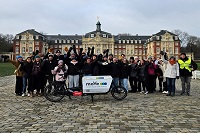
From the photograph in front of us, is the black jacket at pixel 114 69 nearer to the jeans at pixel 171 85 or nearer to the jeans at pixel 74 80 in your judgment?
the jeans at pixel 74 80

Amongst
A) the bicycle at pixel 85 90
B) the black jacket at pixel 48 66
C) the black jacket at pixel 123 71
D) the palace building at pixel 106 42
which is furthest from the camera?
the palace building at pixel 106 42

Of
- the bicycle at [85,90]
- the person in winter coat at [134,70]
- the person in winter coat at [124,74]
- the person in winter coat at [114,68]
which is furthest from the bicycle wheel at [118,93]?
the person in winter coat at [134,70]

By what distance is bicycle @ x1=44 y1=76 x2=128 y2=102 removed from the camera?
921cm

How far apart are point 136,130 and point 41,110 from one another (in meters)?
3.52

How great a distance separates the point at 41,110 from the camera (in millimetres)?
7871

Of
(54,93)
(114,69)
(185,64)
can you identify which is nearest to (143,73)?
(114,69)

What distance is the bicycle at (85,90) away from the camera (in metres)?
9.21

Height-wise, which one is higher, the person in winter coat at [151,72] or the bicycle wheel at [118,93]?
the person in winter coat at [151,72]

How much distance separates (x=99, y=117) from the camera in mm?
6836

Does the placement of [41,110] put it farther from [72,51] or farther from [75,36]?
[75,36]

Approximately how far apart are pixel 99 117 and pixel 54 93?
324cm

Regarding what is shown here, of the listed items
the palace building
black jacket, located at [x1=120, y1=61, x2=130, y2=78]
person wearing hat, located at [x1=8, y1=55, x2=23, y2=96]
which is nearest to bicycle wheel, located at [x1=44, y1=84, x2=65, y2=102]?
person wearing hat, located at [x1=8, y1=55, x2=23, y2=96]

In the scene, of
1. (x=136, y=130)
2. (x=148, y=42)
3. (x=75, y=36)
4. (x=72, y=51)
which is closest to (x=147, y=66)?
(x=72, y=51)

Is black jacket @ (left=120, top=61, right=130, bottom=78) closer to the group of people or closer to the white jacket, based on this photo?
the group of people
